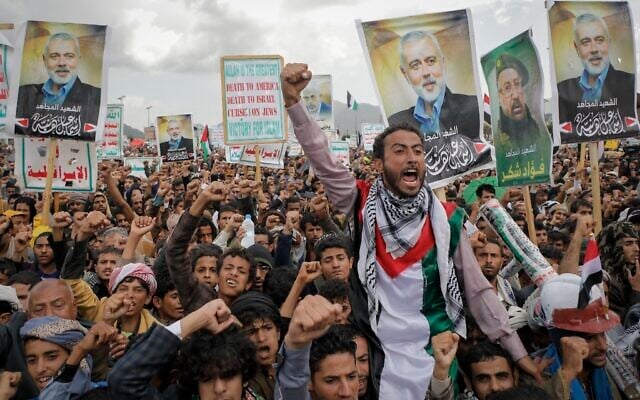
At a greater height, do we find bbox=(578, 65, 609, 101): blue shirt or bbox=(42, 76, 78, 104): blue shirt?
bbox=(42, 76, 78, 104): blue shirt

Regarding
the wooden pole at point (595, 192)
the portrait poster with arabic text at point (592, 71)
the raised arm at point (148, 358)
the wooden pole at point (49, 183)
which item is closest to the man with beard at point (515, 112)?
the portrait poster with arabic text at point (592, 71)

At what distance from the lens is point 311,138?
7.88ft

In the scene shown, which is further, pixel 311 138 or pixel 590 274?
pixel 590 274

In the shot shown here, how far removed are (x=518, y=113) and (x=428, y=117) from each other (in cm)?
138

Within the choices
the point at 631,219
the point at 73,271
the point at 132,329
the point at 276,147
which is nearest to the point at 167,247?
the point at 132,329

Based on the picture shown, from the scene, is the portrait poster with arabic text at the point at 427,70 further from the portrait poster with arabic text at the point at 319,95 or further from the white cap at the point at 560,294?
the portrait poster with arabic text at the point at 319,95

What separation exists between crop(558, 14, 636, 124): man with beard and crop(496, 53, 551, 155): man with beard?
59 cm

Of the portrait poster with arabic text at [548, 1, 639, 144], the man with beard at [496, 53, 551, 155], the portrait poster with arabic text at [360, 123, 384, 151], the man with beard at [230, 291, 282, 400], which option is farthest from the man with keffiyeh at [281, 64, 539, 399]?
the portrait poster with arabic text at [360, 123, 384, 151]

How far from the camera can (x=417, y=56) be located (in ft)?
15.6

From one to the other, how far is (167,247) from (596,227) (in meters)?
4.22

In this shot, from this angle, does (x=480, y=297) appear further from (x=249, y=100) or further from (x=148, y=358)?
(x=249, y=100)

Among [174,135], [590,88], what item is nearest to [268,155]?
[174,135]

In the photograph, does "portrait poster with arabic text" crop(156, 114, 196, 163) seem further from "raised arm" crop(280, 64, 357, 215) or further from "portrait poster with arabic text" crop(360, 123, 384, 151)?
"raised arm" crop(280, 64, 357, 215)

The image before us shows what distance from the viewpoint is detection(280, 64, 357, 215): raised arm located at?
92.4 inches
